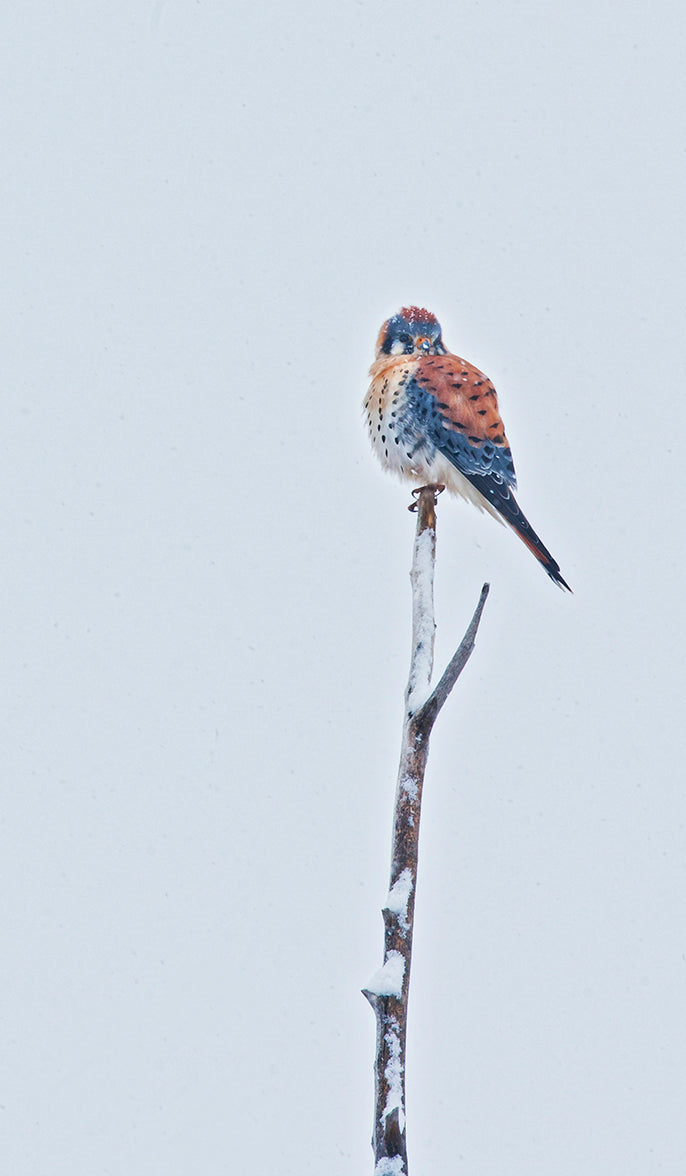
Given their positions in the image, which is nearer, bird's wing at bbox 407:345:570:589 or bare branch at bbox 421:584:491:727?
bare branch at bbox 421:584:491:727

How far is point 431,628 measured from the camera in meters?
4.88

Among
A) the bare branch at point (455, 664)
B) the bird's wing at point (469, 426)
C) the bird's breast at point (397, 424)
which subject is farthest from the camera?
the bird's breast at point (397, 424)

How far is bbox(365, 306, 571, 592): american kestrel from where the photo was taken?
6.48m

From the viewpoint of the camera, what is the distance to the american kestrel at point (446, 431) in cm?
648

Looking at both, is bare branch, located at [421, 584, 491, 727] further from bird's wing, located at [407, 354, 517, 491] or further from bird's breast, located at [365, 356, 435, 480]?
bird's breast, located at [365, 356, 435, 480]

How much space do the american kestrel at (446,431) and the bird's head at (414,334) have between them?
0.12 meters

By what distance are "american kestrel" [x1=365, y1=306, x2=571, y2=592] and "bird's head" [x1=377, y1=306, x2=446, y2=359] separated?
0.12 meters

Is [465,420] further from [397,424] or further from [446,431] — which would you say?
[397,424]

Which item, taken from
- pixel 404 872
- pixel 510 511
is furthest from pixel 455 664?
pixel 510 511

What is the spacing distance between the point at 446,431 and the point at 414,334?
29.7 inches

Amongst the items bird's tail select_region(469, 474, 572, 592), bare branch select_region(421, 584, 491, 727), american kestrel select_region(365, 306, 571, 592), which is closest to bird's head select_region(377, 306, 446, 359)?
american kestrel select_region(365, 306, 571, 592)

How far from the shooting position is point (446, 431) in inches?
259

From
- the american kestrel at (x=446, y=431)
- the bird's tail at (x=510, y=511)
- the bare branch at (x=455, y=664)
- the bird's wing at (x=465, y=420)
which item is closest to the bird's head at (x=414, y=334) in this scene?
the american kestrel at (x=446, y=431)

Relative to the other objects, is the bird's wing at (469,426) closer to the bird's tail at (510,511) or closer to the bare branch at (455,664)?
the bird's tail at (510,511)
